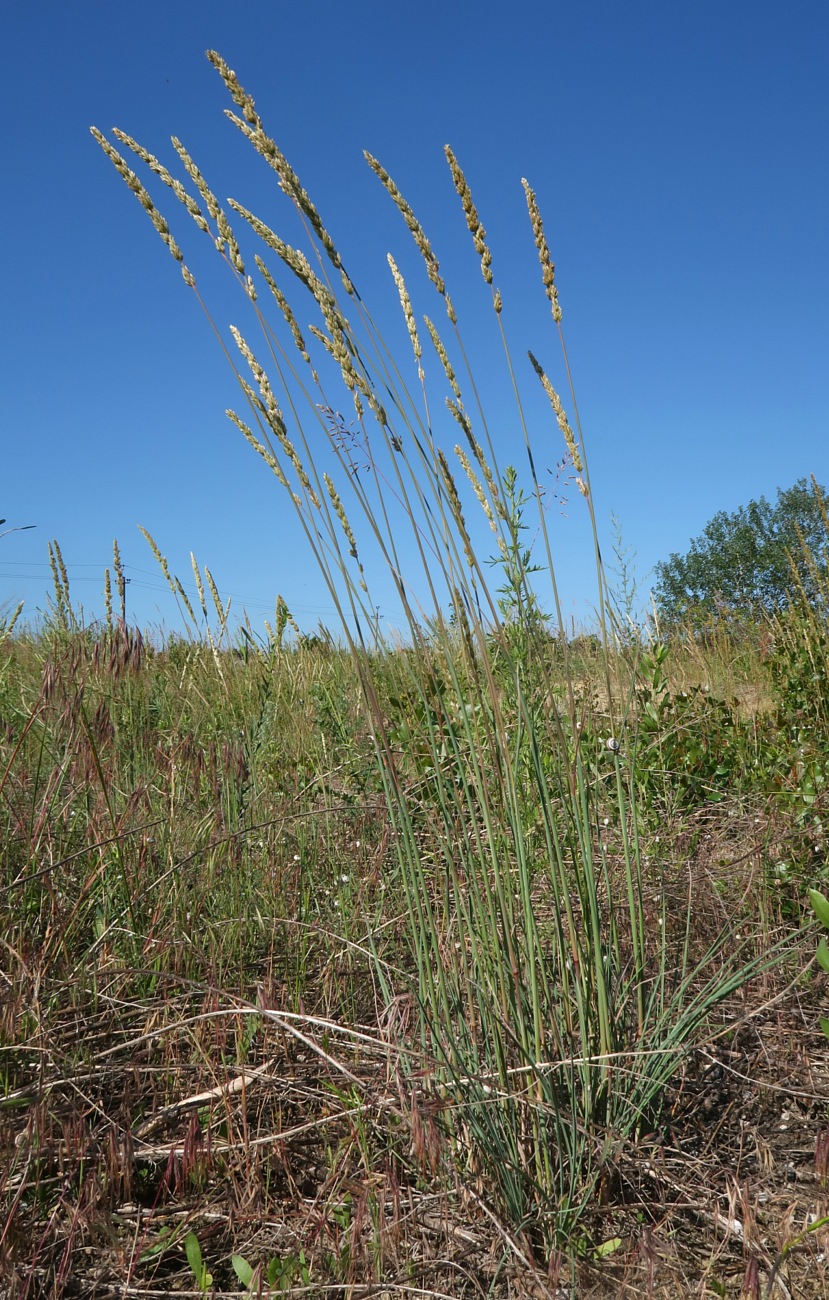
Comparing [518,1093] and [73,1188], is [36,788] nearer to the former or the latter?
[73,1188]

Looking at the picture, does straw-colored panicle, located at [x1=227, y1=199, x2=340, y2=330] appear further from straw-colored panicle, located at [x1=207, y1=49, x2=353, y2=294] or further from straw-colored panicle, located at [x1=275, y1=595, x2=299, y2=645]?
straw-colored panicle, located at [x1=275, y1=595, x2=299, y2=645]

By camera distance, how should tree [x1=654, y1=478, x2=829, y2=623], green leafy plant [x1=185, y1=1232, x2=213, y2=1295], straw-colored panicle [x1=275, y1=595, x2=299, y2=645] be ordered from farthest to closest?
tree [x1=654, y1=478, x2=829, y2=623], straw-colored panicle [x1=275, y1=595, x2=299, y2=645], green leafy plant [x1=185, y1=1232, x2=213, y2=1295]

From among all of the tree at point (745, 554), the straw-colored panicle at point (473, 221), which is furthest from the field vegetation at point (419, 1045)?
the tree at point (745, 554)

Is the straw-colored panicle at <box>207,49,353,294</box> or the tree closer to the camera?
the straw-colored panicle at <box>207,49,353,294</box>

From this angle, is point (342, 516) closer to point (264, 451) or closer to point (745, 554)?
point (264, 451)

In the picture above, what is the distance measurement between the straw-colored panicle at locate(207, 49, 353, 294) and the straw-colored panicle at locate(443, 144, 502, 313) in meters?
0.23

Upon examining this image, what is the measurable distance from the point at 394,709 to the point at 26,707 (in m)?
1.55

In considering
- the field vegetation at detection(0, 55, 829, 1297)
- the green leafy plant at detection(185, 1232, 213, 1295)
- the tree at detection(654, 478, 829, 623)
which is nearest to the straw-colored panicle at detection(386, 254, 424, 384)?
the field vegetation at detection(0, 55, 829, 1297)

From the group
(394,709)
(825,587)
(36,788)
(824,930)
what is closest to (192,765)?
(36,788)

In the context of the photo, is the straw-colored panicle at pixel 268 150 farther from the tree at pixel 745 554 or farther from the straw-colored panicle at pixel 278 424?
the tree at pixel 745 554

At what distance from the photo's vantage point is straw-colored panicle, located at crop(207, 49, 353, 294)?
52.3 inches

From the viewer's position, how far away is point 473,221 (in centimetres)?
142

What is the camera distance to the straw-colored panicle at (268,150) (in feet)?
4.36

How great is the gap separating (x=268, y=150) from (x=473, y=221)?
0.35 meters
